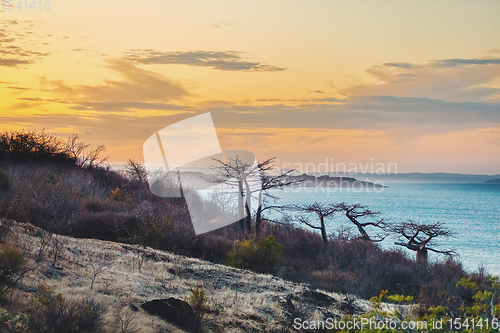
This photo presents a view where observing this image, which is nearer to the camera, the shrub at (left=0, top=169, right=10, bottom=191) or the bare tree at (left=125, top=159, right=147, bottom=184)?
the shrub at (left=0, top=169, right=10, bottom=191)

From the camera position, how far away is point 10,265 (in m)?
8.03

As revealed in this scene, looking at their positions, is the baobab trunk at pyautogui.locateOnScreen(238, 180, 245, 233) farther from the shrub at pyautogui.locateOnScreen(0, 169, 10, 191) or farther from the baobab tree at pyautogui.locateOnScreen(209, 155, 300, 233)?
the shrub at pyautogui.locateOnScreen(0, 169, 10, 191)

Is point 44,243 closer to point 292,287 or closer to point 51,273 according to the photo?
point 51,273

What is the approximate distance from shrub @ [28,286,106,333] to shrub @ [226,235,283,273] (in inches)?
318

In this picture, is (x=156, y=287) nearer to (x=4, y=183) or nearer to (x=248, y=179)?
(x=4, y=183)

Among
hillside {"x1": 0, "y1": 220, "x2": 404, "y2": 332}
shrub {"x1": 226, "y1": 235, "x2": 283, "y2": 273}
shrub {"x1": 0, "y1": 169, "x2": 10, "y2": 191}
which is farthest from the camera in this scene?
shrub {"x1": 0, "y1": 169, "x2": 10, "y2": 191}

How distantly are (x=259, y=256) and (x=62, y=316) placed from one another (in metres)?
8.99

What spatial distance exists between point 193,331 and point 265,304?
2.28m

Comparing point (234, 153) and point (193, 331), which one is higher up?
point (234, 153)

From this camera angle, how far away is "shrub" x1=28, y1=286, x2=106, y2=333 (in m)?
6.84

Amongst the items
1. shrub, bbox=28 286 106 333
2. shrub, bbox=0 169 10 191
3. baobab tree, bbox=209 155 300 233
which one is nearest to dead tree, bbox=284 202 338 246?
baobab tree, bbox=209 155 300 233

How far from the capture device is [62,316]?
22.8 feet

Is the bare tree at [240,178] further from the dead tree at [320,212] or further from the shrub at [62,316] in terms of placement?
the shrub at [62,316]

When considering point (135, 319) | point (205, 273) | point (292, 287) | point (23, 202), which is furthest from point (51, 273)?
point (23, 202)
